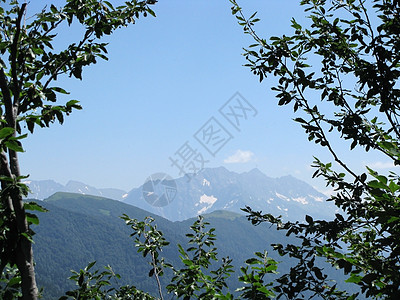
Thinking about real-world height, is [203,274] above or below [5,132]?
below

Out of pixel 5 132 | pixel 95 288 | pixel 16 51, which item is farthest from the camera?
pixel 95 288

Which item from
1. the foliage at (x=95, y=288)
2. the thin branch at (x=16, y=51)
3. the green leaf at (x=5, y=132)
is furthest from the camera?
the foliage at (x=95, y=288)

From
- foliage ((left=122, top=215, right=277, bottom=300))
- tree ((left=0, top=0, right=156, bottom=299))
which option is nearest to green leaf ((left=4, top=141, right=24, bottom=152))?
tree ((left=0, top=0, right=156, bottom=299))

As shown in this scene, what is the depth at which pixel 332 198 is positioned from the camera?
190 inches

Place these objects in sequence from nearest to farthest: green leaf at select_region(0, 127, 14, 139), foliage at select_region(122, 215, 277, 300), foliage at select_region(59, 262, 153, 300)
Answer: green leaf at select_region(0, 127, 14, 139) → foliage at select_region(122, 215, 277, 300) → foliage at select_region(59, 262, 153, 300)

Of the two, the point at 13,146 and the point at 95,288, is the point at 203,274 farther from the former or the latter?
the point at 13,146

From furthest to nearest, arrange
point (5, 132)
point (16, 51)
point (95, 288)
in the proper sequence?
point (95, 288) < point (16, 51) < point (5, 132)

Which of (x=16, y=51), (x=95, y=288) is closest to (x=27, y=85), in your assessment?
(x=16, y=51)

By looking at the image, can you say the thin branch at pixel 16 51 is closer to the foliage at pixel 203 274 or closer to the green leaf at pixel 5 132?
the green leaf at pixel 5 132

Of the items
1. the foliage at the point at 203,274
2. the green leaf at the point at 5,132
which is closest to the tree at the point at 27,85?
the green leaf at the point at 5,132

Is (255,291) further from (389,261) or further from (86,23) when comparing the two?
(86,23)

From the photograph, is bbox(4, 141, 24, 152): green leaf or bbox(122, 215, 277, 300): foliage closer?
bbox(4, 141, 24, 152): green leaf

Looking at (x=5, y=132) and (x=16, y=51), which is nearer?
(x=5, y=132)

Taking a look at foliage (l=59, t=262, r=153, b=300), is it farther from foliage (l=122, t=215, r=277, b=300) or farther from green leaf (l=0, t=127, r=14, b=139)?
green leaf (l=0, t=127, r=14, b=139)
